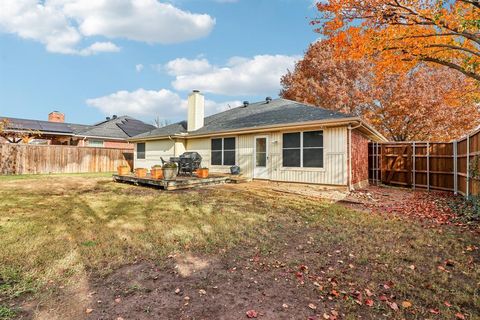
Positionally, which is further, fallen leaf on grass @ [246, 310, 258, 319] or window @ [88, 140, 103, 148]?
window @ [88, 140, 103, 148]

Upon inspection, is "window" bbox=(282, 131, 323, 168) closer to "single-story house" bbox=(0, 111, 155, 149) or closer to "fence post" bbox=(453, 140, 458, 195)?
"fence post" bbox=(453, 140, 458, 195)

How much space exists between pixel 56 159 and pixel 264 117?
46.3 ft

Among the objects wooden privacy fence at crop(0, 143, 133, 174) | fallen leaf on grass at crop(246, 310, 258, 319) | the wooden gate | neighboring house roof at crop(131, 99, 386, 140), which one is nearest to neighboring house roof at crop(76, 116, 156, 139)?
wooden privacy fence at crop(0, 143, 133, 174)

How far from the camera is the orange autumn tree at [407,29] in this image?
7598 mm

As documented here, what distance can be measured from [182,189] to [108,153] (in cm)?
1237

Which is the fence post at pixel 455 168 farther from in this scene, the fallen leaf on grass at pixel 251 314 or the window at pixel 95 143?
the window at pixel 95 143

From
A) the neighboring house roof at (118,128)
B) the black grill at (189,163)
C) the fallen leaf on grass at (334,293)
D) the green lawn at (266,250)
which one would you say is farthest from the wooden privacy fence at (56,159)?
the fallen leaf on grass at (334,293)

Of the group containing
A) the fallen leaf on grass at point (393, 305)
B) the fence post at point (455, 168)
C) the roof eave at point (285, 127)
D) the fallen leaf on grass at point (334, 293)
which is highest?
the roof eave at point (285, 127)

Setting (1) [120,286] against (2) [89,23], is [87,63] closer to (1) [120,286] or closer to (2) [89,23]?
(2) [89,23]

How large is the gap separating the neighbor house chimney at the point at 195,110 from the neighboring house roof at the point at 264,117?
0.45m

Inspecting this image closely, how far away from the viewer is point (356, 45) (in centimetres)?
1055

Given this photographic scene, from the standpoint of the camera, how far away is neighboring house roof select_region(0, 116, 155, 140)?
1870cm

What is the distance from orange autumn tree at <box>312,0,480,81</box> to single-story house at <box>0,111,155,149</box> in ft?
62.2

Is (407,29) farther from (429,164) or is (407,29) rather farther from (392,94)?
(392,94)
